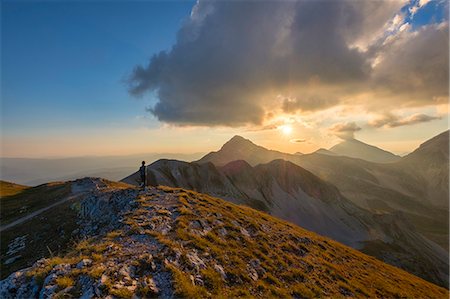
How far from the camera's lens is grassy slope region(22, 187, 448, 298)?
43.5 feet

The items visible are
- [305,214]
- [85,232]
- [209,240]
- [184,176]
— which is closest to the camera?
[209,240]

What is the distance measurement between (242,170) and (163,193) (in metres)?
120

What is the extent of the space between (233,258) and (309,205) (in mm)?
142808

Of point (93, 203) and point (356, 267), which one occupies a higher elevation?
point (93, 203)

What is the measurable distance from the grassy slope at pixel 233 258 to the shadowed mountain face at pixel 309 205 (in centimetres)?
7177

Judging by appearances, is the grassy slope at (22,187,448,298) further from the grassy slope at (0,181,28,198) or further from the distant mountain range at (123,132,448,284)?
the distant mountain range at (123,132,448,284)

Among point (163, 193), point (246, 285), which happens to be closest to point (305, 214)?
point (163, 193)

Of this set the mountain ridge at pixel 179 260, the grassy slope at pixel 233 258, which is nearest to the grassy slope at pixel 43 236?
the mountain ridge at pixel 179 260

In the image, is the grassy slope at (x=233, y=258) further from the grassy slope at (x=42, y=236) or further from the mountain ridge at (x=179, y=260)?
the grassy slope at (x=42, y=236)

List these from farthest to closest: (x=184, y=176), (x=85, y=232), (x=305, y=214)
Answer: (x=305, y=214) < (x=184, y=176) < (x=85, y=232)

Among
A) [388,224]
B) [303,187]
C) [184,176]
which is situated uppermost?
[184,176]

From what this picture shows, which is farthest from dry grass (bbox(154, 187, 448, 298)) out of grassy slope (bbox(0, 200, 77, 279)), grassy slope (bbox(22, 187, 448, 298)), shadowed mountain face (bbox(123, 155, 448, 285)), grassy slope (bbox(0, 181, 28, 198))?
shadowed mountain face (bbox(123, 155, 448, 285))

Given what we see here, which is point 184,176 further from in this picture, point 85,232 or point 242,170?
point 85,232

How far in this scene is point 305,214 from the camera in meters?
140
